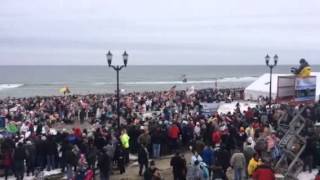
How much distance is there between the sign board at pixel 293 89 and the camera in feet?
46.6

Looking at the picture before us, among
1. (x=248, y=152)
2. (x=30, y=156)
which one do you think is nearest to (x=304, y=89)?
(x=248, y=152)

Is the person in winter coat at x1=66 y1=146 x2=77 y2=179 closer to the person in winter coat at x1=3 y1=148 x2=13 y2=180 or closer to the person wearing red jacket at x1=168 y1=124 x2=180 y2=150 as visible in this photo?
the person in winter coat at x1=3 y1=148 x2=13 y2=180

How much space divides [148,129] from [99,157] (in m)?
3.88

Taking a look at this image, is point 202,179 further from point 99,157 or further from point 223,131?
point 223,131

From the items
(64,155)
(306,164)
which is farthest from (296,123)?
(64,155)

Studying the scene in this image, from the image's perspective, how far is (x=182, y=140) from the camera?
63.4 ft

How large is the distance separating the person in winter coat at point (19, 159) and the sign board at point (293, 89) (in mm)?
7756

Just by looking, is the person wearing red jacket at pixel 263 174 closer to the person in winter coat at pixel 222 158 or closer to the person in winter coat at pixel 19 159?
the person in winter coat at pixel 222 158

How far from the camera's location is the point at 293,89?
14.3 meters

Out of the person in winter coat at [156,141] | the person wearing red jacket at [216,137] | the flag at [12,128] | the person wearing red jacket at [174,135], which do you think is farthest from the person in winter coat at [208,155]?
the flag at [12,128]

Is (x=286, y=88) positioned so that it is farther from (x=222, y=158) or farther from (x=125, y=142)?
(x=125, y=142)

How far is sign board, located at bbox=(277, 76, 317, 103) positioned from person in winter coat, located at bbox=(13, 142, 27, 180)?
7.76 m

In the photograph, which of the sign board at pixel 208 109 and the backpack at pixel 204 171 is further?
the sign board at pixel 208 109

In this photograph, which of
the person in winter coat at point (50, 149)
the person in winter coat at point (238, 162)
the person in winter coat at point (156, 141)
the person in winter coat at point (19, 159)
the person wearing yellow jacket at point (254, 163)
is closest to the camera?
the person wearing yellow jacket at point (254, 163)
